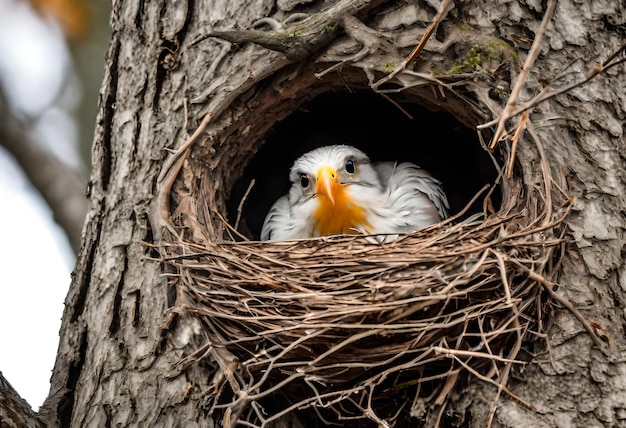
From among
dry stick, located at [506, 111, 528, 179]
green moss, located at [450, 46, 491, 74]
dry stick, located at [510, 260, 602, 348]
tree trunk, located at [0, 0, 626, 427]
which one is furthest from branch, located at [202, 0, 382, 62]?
dry stick, located at [510, 260, 602, 348]

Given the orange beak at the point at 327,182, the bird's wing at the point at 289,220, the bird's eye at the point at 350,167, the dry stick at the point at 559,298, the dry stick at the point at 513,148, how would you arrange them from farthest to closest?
the bird's eye at the point at 350,167 < the bird's wing at the point at 289,220 < the orange beak at the point at 327,182 < the dry stick at the point at 513,148 < the dry stick at the point at 559,298

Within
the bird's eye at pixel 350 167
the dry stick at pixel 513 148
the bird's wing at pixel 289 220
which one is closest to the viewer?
the dry stick at pixel 513 148

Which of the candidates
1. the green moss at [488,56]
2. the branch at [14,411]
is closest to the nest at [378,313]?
the green moss at [488,56]

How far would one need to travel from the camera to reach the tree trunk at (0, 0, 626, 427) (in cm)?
287

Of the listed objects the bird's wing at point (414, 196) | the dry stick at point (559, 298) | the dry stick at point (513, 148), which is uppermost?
the bird's wing at point (414, 196)

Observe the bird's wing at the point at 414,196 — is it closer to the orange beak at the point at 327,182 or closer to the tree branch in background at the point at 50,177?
the orange beak at the point at 327,182

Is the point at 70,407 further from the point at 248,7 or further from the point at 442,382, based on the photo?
the point at 248,7

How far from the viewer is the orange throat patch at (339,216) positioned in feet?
13.3

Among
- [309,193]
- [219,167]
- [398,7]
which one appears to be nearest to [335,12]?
[398,7]

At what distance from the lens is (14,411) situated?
2926 mm

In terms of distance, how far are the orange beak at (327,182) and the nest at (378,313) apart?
907 millimetres

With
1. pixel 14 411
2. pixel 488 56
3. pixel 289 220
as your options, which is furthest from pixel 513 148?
pixel 14 411

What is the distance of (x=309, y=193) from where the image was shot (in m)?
4.37

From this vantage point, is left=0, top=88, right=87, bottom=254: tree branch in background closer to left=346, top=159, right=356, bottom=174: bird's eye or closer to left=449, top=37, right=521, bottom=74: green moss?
left=346, top=159, right=356, bottom=174: bird's eye
